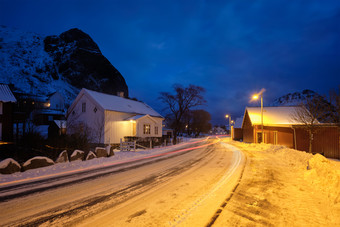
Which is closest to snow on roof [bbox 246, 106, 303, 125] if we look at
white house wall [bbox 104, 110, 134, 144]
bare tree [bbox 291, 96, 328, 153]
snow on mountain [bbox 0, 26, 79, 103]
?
bare tree [bbox 291, 96, 328, 153]

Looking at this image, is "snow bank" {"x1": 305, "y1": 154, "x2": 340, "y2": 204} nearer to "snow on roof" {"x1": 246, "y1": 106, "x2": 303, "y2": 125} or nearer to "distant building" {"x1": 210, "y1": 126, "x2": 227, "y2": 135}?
"snow on roof" {"x1": 246, "y1": 106, "x2": 303, "y2": 125}

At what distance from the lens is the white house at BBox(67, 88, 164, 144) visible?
2255cm

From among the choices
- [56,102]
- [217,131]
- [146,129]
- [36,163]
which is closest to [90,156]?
[36,163]

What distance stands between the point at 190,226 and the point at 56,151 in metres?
11.6

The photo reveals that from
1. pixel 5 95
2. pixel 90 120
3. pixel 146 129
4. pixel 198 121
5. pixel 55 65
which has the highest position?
pixel 55 65

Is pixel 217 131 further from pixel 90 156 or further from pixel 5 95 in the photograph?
pixel 90 156

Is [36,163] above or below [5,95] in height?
below

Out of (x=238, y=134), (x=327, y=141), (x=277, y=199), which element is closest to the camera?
(x=277, y=199)

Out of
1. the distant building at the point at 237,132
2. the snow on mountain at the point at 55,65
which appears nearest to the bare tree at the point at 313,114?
the distant building at the point at 237,132

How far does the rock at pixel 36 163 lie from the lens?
356 inches

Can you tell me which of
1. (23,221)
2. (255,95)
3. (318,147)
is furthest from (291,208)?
(318,147)

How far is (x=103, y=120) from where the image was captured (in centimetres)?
2231

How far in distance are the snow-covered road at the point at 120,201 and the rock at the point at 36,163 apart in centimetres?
276

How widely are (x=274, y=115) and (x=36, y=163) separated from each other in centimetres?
3334
